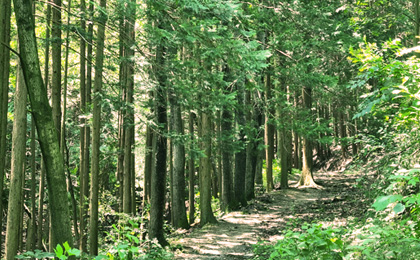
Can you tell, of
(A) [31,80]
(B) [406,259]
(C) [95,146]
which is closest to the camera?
(B) [406,259]

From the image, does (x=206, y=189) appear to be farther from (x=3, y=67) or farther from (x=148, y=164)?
(x=3, y=67)

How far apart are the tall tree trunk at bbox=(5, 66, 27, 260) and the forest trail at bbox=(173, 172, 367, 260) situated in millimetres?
4349

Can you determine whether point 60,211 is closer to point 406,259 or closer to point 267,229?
point 406,259

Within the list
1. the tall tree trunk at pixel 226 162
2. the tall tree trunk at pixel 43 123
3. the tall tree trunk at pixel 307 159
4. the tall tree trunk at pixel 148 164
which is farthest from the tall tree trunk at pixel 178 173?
the tall tree trunk at pixel 307 159

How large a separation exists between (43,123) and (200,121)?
9755 mm

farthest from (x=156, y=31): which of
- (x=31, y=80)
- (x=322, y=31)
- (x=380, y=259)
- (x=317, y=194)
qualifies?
(x=317, y=194)

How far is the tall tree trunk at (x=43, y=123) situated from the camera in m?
5.99

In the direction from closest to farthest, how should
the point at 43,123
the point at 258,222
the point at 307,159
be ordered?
the point at 43,123 < the point at 258,222 < the point at 307,159

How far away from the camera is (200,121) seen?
15508 millimetres

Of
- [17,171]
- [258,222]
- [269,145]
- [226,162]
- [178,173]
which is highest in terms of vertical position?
[269,145]

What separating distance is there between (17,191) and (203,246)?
17.8 feet

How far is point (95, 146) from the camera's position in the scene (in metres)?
10.7

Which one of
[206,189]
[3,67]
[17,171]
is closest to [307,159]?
[206,189]

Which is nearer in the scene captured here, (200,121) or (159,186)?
(159,186)
